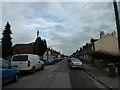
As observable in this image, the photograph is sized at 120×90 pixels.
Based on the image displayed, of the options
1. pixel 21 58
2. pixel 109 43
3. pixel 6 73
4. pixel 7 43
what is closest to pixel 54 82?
pixel 6 73

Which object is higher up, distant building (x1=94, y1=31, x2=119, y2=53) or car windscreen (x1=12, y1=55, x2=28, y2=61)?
distant building (x1=94, y1=31, x2=119, y2=53)

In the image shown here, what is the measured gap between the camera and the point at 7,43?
38.6m

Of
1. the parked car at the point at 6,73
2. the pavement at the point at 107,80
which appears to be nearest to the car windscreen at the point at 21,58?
the parked car at the point at 6,73

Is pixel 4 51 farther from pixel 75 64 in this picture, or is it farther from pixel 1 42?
pixel 75 64

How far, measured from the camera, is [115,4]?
11.0m

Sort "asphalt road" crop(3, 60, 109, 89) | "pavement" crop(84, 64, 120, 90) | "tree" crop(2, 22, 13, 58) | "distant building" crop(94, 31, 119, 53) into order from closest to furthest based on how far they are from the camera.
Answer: "pavement" crop(84, 64, 120, 90)
"asphalt road" crop(3, 60, 109, 89)
"tree" crop(2, 22, 13, 58)
"distant building" crop(94, 31, 119, 53)

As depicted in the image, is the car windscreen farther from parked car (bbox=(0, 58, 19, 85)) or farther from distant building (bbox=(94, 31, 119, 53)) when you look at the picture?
distant building (bbox=(94, 31, 119, 53))

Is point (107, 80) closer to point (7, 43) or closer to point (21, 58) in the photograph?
point (21, 58)

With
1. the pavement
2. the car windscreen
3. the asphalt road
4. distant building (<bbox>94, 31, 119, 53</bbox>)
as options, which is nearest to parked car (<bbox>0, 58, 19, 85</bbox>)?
the asphalt road

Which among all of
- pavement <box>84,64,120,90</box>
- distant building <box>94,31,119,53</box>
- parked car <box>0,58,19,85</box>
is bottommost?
pavement <box>84,64,120,90</box>

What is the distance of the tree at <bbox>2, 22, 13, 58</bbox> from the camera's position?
3697 centimetres

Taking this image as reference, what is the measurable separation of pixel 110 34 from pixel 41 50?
23.4 m

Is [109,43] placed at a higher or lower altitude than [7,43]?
lower

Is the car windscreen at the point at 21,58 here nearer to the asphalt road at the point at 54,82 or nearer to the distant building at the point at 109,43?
the asphalt road at the point at 54,82
